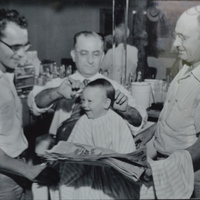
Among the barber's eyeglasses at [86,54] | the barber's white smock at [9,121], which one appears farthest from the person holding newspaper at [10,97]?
the barber's eyeglasses at [86,54]

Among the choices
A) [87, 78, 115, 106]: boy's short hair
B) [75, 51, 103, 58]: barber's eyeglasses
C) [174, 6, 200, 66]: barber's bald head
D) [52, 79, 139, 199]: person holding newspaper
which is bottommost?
[52, 79, 139, 199]: person holding newspaper

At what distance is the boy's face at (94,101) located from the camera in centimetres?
169

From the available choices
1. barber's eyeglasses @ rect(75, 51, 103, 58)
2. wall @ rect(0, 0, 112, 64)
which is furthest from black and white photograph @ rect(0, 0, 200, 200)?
wall @ rect(0, 0, 112, 64)

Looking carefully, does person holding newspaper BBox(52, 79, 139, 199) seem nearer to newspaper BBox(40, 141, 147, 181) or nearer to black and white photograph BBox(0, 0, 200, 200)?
black and white photograph BBox(0, 0, 200, 200)

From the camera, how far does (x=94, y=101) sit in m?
1.70

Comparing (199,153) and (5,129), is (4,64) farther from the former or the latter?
(199,153)

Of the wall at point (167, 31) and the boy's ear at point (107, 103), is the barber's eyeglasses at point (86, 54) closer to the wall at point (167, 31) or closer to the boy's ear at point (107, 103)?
the boy's ear at point (107, 103)

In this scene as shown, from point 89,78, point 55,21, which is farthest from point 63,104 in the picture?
point 55,21

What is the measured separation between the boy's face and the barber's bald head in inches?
17.3

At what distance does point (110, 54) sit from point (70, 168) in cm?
144

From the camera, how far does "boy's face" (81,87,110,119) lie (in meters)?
1.69

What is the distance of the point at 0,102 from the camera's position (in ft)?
5.45

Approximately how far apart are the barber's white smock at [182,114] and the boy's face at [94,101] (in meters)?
0.30

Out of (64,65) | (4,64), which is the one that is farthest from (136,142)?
(64,65)
